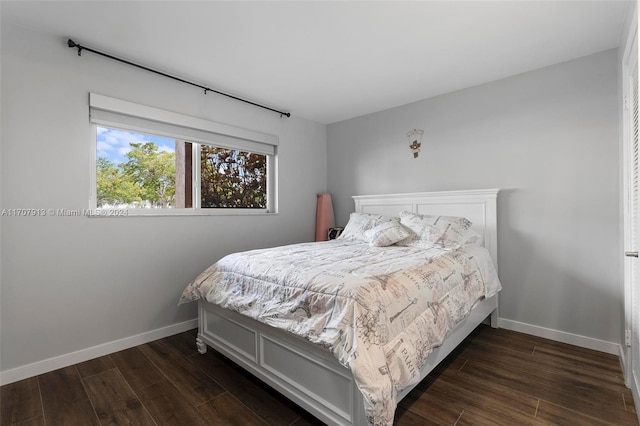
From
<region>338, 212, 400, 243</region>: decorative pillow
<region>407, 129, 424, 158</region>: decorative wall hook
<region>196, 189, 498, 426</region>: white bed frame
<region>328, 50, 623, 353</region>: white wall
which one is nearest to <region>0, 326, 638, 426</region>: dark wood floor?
<region>196, 189, 498, 426</region>: white bed frame

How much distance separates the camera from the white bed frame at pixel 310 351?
56.9 inches

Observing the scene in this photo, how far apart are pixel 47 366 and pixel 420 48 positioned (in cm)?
358

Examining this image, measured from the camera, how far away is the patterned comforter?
1315 millimetres

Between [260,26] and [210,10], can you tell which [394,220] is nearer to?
[260,26]

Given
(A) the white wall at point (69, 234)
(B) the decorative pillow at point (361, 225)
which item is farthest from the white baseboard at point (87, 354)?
(B) the decorative pillow at point (361, 225)

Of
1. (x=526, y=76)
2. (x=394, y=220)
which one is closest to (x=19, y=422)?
(x=394, y=220)

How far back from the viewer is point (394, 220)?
300 centimetres

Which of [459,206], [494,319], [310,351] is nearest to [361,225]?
[459,206]

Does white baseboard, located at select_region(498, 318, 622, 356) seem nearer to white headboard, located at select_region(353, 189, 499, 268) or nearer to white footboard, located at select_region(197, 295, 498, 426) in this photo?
white headboard, located at select_region(353, 189, 499, 268)

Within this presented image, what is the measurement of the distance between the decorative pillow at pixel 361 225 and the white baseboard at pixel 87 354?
178cm

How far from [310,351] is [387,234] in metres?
1.42

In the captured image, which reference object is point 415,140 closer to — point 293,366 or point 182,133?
point 182,133

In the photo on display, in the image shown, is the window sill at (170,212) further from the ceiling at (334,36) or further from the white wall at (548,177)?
the white wall at (548,177)

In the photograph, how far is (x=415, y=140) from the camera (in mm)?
3436
